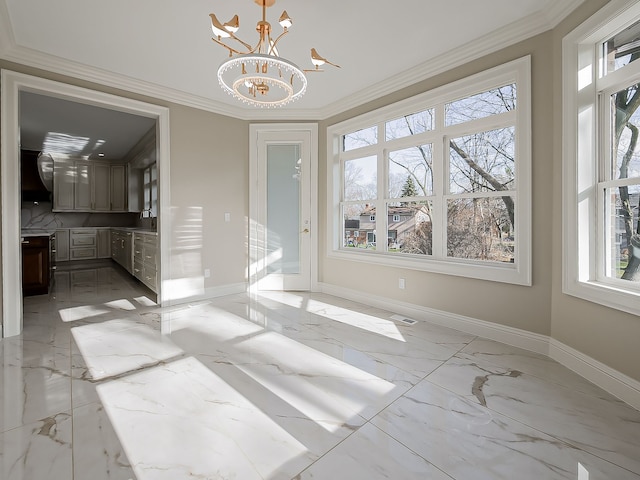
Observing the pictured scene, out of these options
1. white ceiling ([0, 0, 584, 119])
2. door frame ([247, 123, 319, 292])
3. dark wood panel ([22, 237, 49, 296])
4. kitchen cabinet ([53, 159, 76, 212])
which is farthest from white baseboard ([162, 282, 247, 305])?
kitchen cabinet ([53, 159, 76, 212])

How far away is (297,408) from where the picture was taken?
5.73 feet

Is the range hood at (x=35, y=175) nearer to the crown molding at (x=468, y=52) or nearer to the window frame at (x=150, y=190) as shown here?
the window frame at (x=150, y=190)

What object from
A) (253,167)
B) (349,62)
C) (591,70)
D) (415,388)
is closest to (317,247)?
(253,167)

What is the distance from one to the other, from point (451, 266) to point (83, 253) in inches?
326

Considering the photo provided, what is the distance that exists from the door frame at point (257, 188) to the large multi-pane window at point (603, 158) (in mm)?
2905

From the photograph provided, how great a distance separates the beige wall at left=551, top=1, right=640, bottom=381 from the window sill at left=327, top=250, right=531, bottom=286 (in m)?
0.28

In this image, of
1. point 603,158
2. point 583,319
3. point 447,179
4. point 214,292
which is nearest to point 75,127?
point 214,292

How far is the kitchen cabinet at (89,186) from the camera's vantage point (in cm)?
712

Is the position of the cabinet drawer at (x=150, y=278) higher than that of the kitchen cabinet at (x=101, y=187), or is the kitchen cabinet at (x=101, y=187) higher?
the kitchen cabinet at (x=101, y=187)

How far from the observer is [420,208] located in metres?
3.48

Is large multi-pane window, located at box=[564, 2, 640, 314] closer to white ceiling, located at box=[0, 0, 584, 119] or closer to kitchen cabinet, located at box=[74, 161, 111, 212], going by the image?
white ceiling, located at box=[0, 0, 584, 119]

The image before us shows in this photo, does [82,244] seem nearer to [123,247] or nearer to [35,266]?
[123,247]

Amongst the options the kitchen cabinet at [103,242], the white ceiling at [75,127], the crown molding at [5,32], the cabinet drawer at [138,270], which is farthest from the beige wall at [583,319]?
the kitchen cabinet at [103,242]

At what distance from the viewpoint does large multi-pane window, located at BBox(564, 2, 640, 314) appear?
1963 millimetres
